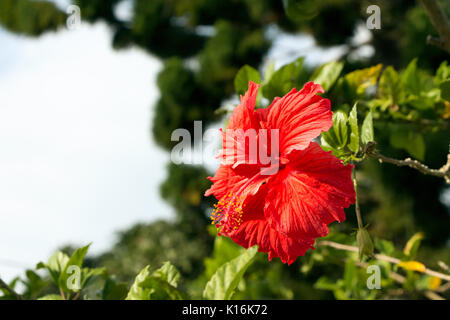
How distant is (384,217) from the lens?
427cm

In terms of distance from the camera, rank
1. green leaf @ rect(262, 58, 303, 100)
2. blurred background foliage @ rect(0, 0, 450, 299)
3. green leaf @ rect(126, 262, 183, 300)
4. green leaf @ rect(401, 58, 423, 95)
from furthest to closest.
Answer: blurred background foliage @ rect(0, 0, 450, 299) → green leaf @ rect(401, 58, 423, 95) → green leaf @ rect(262, 58, 303, 100) → green leaf @ rect(126, 262, 183, 300)

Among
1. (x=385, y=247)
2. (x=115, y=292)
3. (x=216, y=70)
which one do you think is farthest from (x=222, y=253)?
(x=216, y=70)

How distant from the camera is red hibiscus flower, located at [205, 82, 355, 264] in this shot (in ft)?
1.15

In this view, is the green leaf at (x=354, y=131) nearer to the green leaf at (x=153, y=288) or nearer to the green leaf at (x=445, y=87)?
the green leaf at (x=445, y=87)

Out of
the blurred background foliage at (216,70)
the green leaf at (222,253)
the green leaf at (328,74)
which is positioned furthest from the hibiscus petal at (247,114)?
the blurred background foliage at (216,70)

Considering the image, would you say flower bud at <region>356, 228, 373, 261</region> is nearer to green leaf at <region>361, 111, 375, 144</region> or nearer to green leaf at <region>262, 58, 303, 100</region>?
green leaf at <region>361, 111, 375, 144</region>

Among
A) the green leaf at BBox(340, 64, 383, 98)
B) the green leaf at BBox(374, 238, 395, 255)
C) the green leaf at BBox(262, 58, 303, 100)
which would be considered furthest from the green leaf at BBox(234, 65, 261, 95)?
the green leaf at BBox(374, 238, 395, 255)

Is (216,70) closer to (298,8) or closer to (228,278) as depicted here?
(298,8)

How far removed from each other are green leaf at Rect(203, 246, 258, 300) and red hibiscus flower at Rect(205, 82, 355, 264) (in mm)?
71

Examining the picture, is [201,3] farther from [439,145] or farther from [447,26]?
[447,26]

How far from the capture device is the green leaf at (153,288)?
0.45 m

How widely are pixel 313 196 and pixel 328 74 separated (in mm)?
285

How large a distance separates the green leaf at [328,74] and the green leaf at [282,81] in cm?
4

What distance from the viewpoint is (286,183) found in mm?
365
